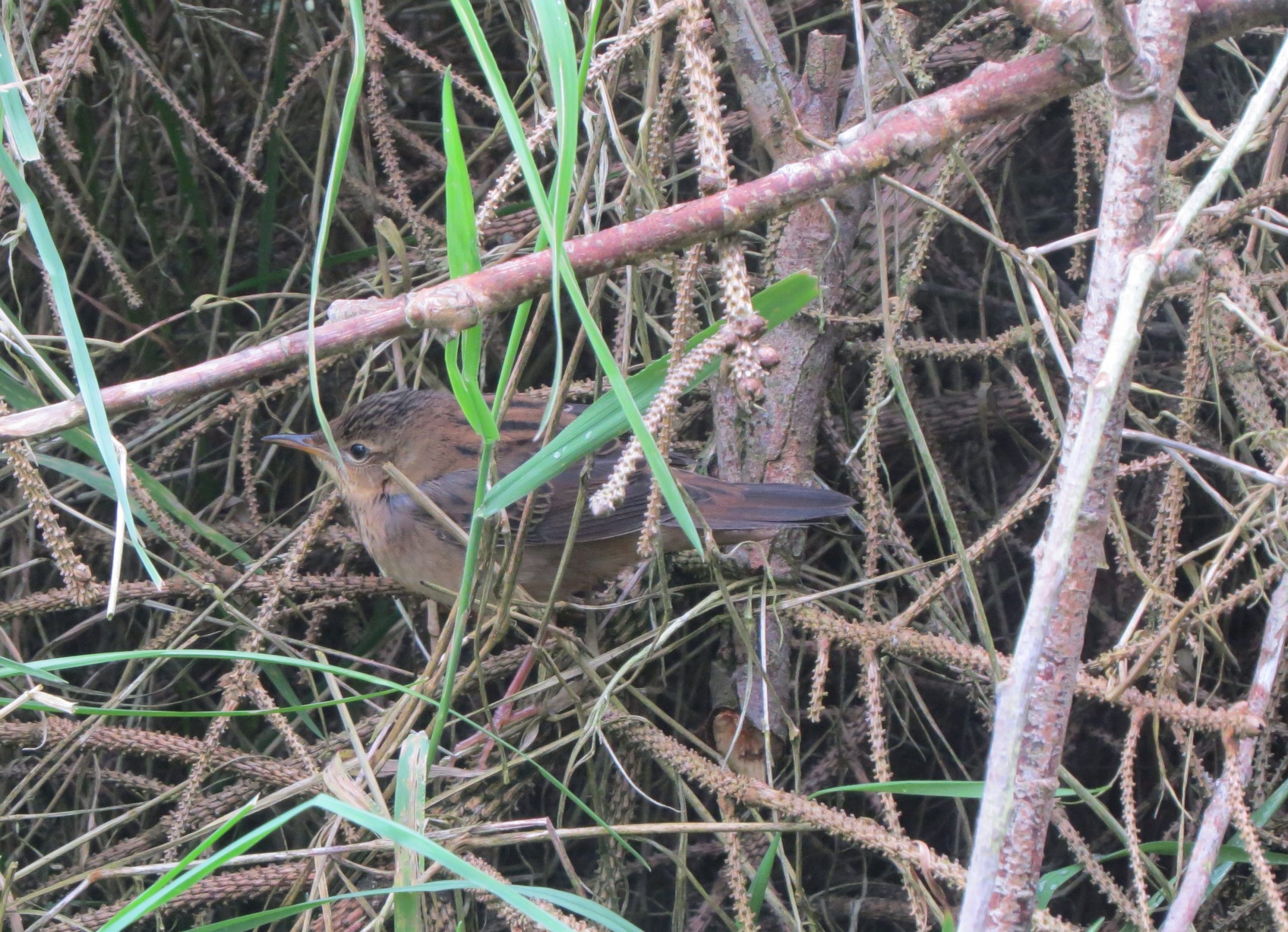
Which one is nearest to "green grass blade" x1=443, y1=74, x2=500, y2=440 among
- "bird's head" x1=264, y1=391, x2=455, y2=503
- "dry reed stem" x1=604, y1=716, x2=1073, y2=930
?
"dry reed stem" x1=604, y1=716, x2=1073, y2=930

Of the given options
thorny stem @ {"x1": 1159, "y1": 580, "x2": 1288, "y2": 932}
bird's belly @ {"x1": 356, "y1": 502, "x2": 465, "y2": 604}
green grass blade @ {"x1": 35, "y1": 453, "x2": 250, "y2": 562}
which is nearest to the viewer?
thorny stem @ {"x1": 1159, "y1": 580, "x2": 1288, "y2": 932}

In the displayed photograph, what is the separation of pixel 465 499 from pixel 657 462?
2196 mm

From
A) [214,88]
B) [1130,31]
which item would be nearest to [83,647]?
[214,88]

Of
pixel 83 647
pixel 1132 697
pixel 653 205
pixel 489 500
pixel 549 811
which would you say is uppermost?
pixel 653 205

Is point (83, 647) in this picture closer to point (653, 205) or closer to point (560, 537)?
point (560, 537)

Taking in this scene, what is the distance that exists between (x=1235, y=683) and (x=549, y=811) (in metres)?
1.85

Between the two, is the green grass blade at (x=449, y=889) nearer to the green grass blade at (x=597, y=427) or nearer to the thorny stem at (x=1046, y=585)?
the green grass blade at (x=597, y=427)

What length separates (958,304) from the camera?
136 inches

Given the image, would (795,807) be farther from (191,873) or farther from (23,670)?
(23,670)

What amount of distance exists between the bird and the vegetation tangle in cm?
4

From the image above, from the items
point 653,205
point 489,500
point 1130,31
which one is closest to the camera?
point 1130,31

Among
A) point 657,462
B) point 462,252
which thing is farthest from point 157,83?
point 657,462

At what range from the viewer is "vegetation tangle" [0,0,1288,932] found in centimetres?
165

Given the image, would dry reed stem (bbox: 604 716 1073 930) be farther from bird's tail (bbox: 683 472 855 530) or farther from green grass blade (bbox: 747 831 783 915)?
bird's tail (bbox: 683 472 855 530)
